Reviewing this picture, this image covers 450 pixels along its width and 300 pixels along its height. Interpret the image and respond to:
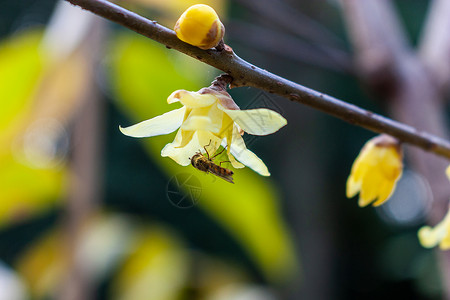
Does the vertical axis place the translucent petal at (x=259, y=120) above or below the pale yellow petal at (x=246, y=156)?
above

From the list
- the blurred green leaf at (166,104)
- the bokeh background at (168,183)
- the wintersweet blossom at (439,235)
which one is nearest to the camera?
the wintersweet blossom at (439,235)

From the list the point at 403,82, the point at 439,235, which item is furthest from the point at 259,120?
the point at 403,82

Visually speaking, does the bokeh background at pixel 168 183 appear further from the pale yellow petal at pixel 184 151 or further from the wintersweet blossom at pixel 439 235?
the wintersweet blossom at pixel 439 235

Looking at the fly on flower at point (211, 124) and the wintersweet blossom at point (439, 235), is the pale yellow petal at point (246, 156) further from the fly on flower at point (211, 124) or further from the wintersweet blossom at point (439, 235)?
the wintersweet blossom at point (439, 235)

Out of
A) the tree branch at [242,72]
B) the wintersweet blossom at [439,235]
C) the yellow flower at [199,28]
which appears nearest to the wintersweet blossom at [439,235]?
the wintersweet blossom at [439,235]

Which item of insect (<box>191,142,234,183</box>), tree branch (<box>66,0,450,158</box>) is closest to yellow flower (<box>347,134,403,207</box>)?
tree branch (<box>66,0,450,158</box>)

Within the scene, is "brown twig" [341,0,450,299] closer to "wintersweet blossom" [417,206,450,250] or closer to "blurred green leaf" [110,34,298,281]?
"wintersweet blossom" [417,206,450,250]

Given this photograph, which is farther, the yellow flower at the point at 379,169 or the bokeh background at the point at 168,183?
the bokeh background at the point at 168,183

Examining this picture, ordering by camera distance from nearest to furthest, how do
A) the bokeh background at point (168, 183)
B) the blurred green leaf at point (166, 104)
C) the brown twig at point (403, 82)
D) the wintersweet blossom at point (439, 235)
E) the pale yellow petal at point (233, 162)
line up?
the pale yellow petal at point (233, 162), the wintersweet blossom at point (439, 235), the brown twig at point (403, 82), the bokeh background at point (168, 183), the blurred green leaf at point (166, 104)
